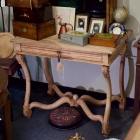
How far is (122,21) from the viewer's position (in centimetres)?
228

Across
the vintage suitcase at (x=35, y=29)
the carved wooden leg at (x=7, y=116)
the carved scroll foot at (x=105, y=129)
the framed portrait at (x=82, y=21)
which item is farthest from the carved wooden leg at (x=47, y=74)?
the carved wooden leg at (x=7, y=116)

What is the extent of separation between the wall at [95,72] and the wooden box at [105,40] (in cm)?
39

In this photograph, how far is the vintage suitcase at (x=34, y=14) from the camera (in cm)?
224

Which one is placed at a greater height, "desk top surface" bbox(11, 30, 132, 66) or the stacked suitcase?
the stacked suitcase

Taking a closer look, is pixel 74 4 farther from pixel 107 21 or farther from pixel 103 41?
pixel 103 41

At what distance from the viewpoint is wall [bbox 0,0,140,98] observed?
2.43 metres

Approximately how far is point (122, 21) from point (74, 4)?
0.41 meters

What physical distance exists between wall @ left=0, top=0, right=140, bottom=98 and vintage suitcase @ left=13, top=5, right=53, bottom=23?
0.61m

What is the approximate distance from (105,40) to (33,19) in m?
0.60

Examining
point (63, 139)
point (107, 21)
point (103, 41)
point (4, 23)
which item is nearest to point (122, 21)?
point (107, 21)

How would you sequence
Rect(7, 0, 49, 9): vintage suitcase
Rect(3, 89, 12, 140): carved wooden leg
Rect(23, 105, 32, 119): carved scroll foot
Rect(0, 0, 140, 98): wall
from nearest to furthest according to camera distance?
1. Rect(3, 89, 12, 140): carved wooden leg
2. Rect(7, 0, 49, 9): vintage suitcase
3. Rect(0, 0, 140, 98): wall
4. Rect(23, 105, 32, 119): carved scroll foot

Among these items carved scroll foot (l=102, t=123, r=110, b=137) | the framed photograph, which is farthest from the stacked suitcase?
carved scroll foot (l=102, t=123, r=110, b=137)

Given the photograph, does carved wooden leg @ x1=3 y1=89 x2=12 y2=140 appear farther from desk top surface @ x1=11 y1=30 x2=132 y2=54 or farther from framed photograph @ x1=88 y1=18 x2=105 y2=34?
framed photograph @ x1=88 y1=18 x2=105 y2=34

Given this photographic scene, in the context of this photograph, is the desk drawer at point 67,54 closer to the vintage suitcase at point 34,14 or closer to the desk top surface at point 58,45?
the desk top surface at point 58,45
